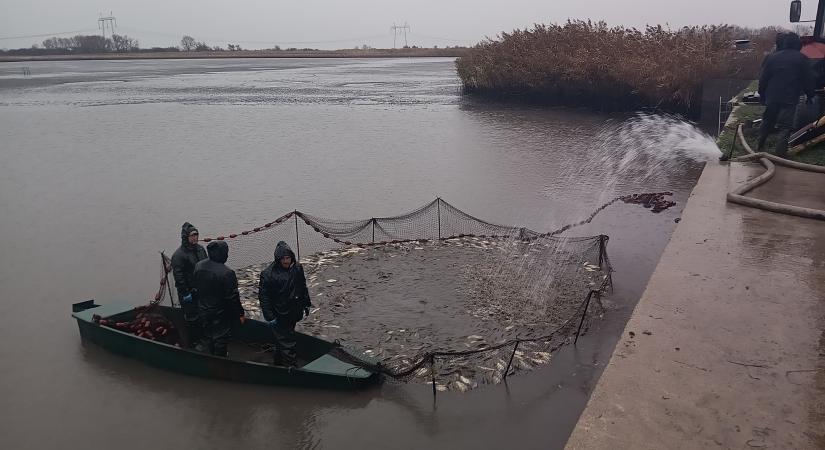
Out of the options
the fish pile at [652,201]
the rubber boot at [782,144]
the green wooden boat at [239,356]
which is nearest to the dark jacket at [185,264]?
the green wooden boat at [239,356]

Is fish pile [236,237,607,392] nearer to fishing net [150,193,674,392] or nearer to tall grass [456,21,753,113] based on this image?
fishing net [150,193,674,392]

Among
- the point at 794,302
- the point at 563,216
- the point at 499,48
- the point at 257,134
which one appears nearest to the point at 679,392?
the point at 794,302

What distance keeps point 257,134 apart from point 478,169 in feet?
40.5

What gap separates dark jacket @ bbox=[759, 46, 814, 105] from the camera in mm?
12469

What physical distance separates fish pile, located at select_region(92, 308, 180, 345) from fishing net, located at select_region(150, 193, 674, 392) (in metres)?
1.15

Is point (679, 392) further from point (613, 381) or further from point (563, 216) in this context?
point (563, 216)

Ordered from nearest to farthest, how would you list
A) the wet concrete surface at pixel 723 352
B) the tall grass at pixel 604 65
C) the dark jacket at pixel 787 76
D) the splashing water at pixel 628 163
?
the wet concrete surface at pixel 723 352
the splashing water at pixel 628 163
the dark jacket at pixel 787 76
the tall grass at pixel 604 65

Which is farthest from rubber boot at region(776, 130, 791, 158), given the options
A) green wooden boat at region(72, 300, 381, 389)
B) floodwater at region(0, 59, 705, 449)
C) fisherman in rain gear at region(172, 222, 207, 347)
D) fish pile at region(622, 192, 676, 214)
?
fisherman in rain gear at region(172, 222, 207, 347)

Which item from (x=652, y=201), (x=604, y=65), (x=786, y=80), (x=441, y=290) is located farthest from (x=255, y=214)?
(x=604, y=65)

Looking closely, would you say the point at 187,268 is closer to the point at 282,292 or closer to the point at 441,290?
the point at 282,292

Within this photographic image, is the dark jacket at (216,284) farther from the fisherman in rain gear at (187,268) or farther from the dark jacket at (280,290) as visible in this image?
the fisherman in rain gear at (187,268)

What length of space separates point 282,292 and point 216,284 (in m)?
0.78

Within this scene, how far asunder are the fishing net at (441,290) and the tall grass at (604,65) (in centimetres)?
1934

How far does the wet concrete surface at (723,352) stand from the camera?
4.73 meters
